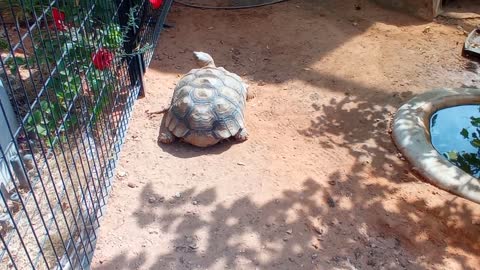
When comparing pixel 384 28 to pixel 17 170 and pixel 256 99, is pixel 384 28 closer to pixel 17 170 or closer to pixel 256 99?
pixel 256 99

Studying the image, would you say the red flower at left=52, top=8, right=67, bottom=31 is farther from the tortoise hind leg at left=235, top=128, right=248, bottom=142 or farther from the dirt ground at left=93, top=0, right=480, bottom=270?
the tortoise hind leg at left=235, top=128, right=248, bottom=142

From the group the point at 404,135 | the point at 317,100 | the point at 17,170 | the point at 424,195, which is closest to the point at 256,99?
the point at 317,100

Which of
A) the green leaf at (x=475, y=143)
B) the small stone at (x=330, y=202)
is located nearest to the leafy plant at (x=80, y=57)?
the small stone at (x=330, y=202)

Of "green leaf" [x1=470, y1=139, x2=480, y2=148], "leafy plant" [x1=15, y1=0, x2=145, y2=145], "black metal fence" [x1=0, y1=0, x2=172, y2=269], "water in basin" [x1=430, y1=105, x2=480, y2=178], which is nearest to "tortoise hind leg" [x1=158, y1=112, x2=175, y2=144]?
"black metal fence" [x1=0, y1=0, x2=172, y2=269]

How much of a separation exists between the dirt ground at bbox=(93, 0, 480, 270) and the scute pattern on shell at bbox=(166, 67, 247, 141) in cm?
15

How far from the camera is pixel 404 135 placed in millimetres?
3865

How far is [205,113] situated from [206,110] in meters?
0.03

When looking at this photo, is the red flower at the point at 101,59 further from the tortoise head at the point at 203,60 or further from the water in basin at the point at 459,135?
the water in basin at the point at 459,135

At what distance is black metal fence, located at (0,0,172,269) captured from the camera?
2.74 meters

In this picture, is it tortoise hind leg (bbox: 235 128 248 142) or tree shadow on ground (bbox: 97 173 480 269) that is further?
tortoise hind leg (bbox: 235 128 248 142)

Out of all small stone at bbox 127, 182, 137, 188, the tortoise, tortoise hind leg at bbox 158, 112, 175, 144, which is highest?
the tortoise

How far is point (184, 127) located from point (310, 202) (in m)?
1.15

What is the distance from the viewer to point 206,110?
3.82 meters

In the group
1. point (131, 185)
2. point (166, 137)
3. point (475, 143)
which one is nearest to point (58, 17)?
point (131, 185)
